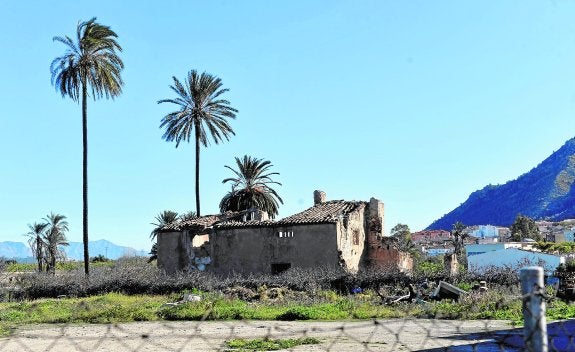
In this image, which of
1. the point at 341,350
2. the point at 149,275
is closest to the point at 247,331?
the point at 341,350

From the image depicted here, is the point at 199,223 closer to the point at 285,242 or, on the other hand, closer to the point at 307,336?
the point at 285,242

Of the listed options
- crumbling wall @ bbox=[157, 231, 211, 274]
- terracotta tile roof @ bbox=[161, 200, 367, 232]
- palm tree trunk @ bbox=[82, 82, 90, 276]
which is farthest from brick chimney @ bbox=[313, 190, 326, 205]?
palm tree trunk @ bbox=[82, 82, 90, 276]

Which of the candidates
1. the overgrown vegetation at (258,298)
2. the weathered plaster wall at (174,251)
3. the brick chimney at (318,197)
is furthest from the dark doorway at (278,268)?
the brick chimney at (318,197)

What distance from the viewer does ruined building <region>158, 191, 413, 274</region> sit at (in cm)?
3419

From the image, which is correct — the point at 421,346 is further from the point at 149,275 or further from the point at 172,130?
the point at 172,130

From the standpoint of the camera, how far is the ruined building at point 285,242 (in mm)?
34188

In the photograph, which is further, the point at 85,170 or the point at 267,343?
the point at 85,170

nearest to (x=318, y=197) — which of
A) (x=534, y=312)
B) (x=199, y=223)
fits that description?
(x=199, y=223)

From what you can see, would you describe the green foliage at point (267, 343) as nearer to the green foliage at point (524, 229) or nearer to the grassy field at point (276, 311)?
the grassy field at point (276, 311)

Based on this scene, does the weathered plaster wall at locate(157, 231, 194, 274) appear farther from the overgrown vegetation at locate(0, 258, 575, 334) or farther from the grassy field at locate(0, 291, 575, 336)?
the grassy field at locate(0, 291, 575, 336)

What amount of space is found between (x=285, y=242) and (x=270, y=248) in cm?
94

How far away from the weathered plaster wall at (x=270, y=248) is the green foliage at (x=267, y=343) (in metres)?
18.5

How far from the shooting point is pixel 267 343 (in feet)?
48.4

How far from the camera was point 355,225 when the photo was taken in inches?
1447
